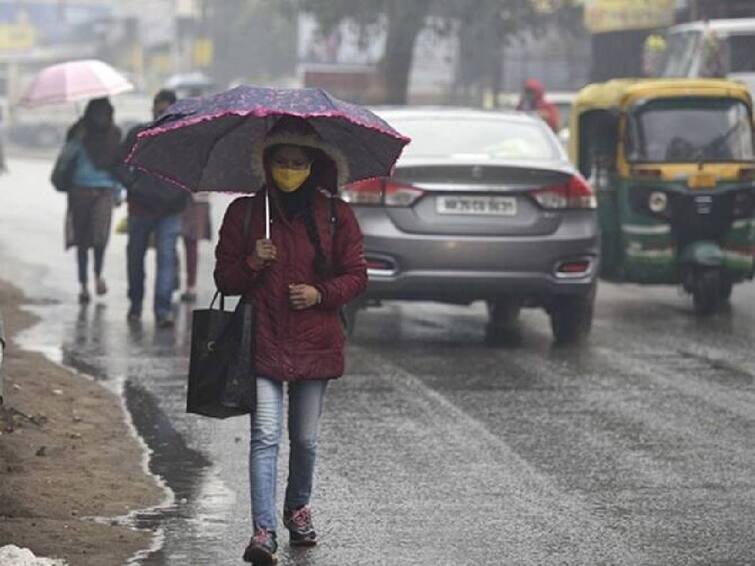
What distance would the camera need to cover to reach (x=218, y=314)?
774cm

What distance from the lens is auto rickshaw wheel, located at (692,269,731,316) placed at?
17.3m

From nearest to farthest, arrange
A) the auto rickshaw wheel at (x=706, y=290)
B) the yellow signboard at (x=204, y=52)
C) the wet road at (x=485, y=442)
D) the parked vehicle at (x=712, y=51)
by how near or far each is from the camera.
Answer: the wet road at (x=485, y=442), the auto rickshaw wheel at (x=706, y=290), the parked vehicle at (x=712, y=51), the yellow signboard at (x=204, y=52)

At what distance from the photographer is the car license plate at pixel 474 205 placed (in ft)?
47.4

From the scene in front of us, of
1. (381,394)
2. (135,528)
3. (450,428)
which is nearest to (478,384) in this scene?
(381,394)

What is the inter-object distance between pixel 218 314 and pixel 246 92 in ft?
2.42

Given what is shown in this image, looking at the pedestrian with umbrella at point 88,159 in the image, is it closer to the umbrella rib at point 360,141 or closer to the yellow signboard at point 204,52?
the umbrella rib at point 360,141

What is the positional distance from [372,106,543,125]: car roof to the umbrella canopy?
8.80ft

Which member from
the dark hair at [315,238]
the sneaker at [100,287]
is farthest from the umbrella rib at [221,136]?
the sneaker at [100,287]

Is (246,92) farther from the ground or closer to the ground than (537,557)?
farther from the ground

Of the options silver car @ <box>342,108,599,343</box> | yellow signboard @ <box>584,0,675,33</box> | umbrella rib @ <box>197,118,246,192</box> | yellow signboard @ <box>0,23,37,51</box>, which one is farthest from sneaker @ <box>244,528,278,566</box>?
yellow signboard @ <box>0,23,37,51</box>

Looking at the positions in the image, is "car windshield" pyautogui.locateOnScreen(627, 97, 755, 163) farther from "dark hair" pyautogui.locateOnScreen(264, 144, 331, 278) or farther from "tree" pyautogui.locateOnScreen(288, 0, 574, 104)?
"tree" pyautogui.locateOnScreen(288, 0, 574, 104)

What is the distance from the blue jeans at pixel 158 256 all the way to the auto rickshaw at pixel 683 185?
140 inches

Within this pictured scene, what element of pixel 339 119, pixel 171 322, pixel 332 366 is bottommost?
pixel 171 322

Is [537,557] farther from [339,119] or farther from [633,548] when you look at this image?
[339,119]
